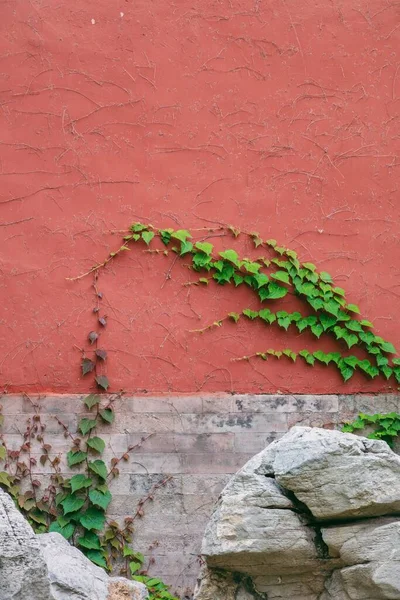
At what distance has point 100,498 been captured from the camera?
617 centimetres

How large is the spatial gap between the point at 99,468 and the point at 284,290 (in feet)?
5.25

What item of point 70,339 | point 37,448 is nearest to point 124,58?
point 70,339

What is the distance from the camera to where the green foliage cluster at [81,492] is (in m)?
6.14

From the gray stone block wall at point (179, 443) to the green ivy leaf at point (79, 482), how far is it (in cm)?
10

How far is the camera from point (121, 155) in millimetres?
6602

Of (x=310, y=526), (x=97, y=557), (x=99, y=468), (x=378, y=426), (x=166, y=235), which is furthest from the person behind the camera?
(x=166, y=235)

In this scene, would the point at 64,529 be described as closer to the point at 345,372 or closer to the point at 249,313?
the point at 249,313

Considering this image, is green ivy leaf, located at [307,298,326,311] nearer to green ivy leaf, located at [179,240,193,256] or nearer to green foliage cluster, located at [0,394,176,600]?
green ivy leaf, located at [179,240,193,256]

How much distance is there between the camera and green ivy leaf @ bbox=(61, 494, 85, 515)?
614 cm

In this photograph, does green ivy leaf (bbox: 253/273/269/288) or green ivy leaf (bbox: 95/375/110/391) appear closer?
green ivy leaf (bbox: 95/375/110/391)

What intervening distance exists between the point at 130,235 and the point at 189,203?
0.43 meters

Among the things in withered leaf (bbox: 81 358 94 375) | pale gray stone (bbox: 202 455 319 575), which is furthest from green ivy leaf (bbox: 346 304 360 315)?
pale gray stone (bbox: 202 455 319 575)

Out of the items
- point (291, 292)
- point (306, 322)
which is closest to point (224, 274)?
point (291, 292)

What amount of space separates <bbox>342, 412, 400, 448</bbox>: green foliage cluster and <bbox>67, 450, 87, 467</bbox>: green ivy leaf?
1594 mm
